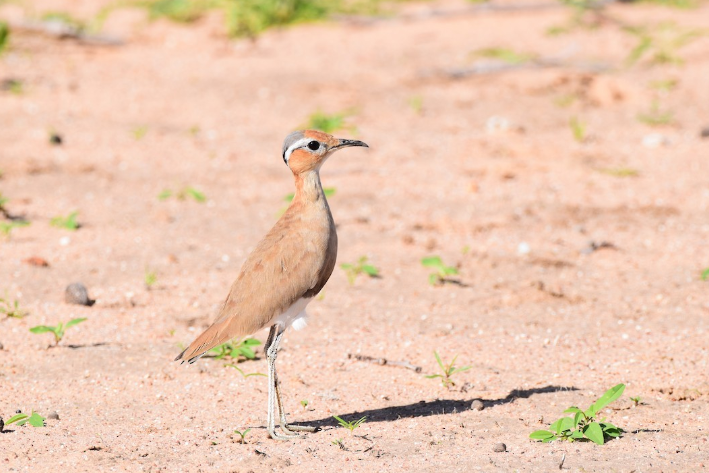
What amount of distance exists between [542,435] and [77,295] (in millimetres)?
3372

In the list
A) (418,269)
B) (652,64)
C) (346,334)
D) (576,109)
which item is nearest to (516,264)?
(418,269)

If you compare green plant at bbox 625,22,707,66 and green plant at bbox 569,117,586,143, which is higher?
green plant at bbox 625,22,707,66

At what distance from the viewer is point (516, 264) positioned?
7.27 metres

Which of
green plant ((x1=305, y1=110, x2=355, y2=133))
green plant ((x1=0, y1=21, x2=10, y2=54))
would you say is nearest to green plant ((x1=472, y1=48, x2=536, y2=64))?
green plant ((x1=305, y1=110, x2=355, y2=133))

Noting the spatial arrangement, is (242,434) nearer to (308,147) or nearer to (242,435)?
(242,435)

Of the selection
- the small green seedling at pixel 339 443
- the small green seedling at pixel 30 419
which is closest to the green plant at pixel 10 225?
the small green seedling at pixel 30 419

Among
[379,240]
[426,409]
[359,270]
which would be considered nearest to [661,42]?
[379,240]

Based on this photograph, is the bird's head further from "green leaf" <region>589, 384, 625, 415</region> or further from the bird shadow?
"green leaf" <region>589, 384, 625, 415</region>

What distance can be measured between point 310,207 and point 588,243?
327cm

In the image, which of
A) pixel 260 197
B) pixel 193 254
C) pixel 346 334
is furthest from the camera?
pixel 260 197

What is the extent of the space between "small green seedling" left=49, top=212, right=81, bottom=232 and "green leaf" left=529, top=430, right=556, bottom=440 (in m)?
4.55

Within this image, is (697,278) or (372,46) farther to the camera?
(372,46)

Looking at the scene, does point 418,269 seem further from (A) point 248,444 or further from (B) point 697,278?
(A) point 248,444

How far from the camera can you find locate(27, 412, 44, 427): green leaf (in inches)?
188
